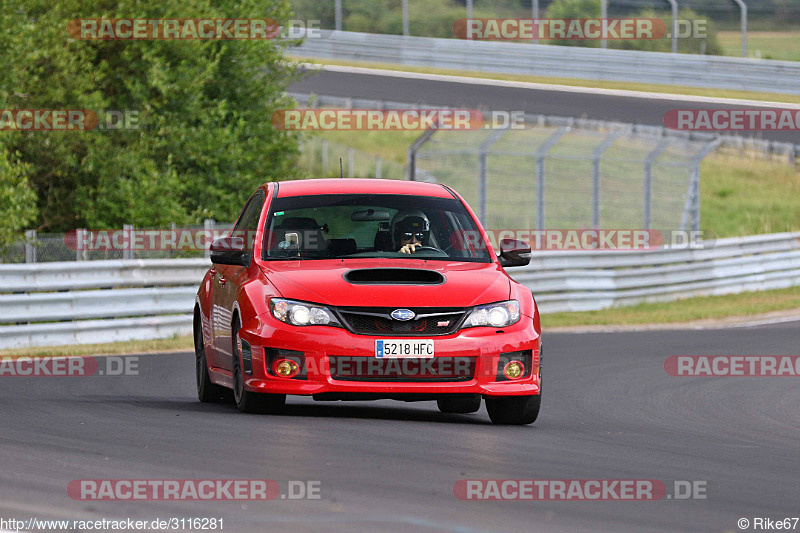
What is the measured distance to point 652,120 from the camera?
35594 mm

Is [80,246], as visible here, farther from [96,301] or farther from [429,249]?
[429,249]

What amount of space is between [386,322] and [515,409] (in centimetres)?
116

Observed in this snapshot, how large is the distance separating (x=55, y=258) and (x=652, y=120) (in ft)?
67.0

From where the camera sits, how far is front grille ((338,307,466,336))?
9.15 meters

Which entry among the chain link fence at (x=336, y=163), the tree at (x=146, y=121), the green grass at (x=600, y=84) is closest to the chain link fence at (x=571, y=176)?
the chain link fence at (x=336, y=163)

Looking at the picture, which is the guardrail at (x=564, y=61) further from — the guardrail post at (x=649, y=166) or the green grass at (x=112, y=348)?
the green grass at (x=112, y=348)

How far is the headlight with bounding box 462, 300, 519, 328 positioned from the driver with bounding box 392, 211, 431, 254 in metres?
0.97

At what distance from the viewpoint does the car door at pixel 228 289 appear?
33.2 ft

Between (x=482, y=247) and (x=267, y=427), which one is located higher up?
(x=482, y=247)

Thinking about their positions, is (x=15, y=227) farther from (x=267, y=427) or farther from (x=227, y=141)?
(x=267, y=427)

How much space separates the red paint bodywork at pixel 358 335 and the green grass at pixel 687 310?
12.0m

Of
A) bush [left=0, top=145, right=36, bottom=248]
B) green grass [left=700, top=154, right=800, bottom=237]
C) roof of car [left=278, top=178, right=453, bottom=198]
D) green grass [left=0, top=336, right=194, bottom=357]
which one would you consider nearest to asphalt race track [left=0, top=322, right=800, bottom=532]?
roof of car [left=278, top=178, right=453, bottom=198]

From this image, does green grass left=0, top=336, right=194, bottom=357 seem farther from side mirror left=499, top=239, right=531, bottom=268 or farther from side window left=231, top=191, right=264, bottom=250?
side mirror left=499, top=239, right=531, bottom=268

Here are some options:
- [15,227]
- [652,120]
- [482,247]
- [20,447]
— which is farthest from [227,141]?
[20,447]
